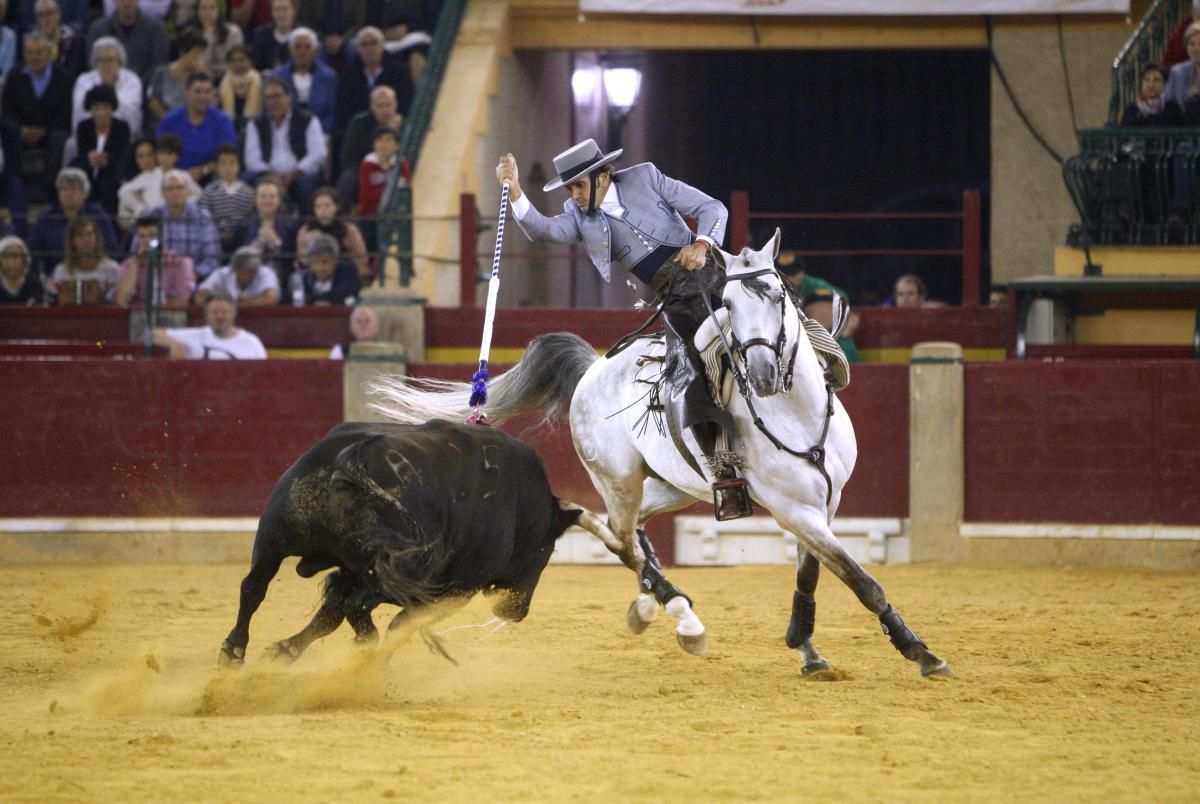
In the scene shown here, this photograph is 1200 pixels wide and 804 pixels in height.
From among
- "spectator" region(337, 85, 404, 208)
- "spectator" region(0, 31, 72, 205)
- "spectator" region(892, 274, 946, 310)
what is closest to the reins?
"spectator" region(892, 274, 946, 310)

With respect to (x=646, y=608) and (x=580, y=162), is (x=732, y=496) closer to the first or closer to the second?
(x=646, y=608)

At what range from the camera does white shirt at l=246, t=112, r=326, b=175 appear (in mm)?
13649

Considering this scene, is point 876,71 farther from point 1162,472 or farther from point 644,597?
point 644,597

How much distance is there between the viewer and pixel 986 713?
580 centimetres

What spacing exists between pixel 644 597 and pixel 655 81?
40.3 ft

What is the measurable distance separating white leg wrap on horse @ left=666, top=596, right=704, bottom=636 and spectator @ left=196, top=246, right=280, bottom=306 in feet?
20.9

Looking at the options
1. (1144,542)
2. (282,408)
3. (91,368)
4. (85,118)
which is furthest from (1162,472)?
(85,118)

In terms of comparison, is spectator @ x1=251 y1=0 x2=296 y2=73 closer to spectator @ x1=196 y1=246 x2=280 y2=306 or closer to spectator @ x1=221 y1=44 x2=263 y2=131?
spectator @ x1=221 y1=44 x2=263 y2=131

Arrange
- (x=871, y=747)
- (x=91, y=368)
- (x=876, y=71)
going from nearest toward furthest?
(x=871, y=747)
(x=91, y=368)
(x=876, y=71)

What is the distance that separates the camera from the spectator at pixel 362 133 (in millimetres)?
13359

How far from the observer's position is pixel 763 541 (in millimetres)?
11008

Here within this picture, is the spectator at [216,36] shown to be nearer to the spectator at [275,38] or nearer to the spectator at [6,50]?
the spectator at [275,38]

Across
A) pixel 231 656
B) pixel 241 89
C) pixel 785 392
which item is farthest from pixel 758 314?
pixel 241 89

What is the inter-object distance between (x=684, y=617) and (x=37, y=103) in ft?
32.0
